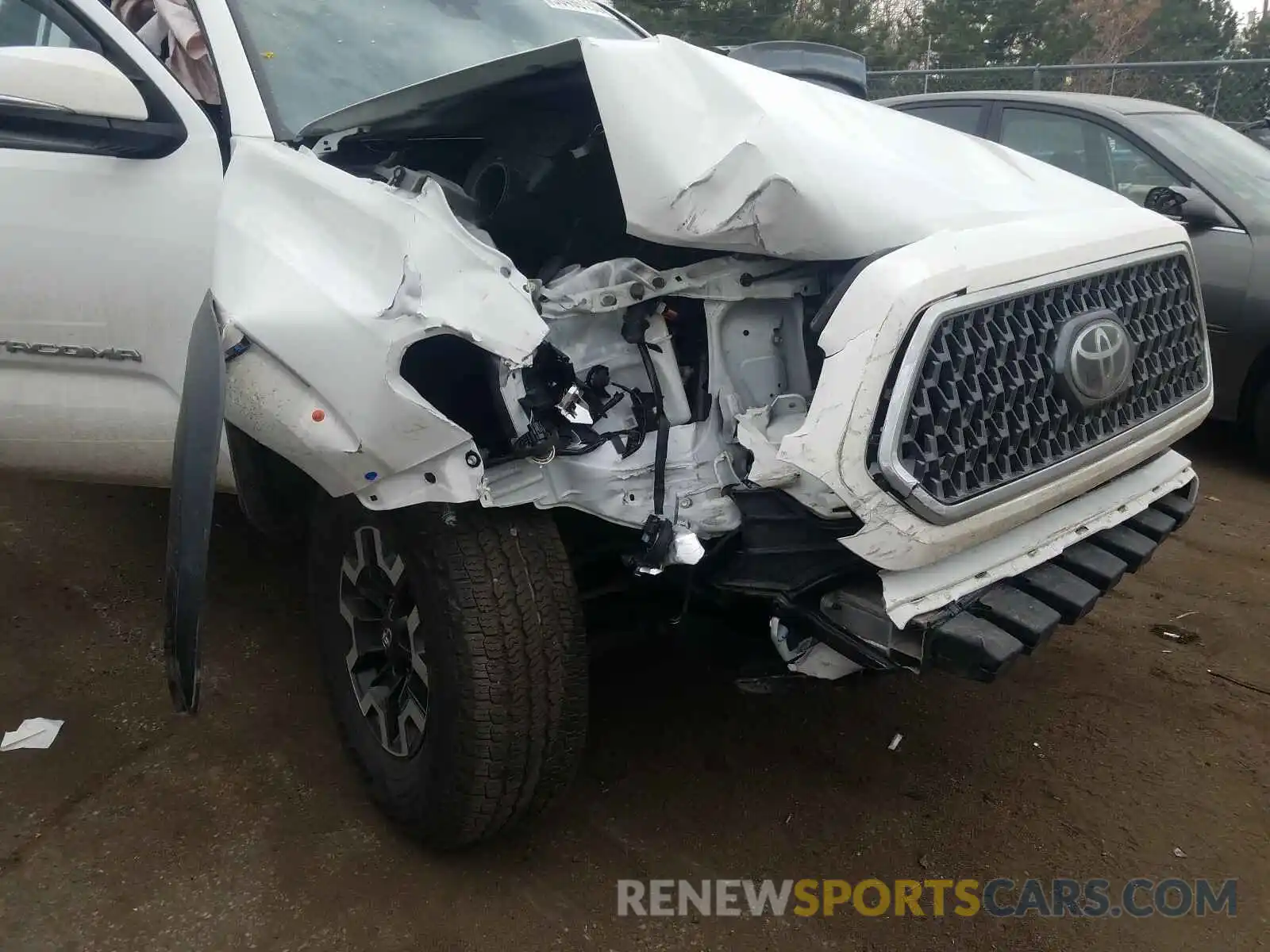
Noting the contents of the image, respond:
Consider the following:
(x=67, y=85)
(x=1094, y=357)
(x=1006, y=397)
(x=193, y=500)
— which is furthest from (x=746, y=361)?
(x=67, y=85)

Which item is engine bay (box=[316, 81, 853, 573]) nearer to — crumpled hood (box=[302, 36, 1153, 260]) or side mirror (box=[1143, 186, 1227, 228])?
crumpled hood (box=[302, 36, 1153, 260])

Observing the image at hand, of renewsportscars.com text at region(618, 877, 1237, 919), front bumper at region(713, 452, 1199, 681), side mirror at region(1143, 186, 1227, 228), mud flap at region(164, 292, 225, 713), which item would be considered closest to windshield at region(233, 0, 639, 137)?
mud flap at region(164, 292, 225, 713)

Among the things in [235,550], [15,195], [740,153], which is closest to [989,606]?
[740,153]

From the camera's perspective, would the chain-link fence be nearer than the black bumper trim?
No

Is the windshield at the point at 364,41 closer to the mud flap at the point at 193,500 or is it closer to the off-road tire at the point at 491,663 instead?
the mud flap at the point at 193,500

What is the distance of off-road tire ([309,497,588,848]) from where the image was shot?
1891 mm

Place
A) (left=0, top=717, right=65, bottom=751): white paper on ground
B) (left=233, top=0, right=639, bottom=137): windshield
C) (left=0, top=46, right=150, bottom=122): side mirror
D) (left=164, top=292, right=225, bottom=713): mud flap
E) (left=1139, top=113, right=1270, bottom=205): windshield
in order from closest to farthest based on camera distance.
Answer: (left=164, top=292, right=225, bottom=713): mud flap, (left=0, top=46, right=150, bottom=122): side mirror, (left=233, top=0, right=639, bottom=137): windshield, (left=0, top=717, right=65, bottom=751): white paper on ground, (left=1139, top=113, right=1270, bottom=205): windshield

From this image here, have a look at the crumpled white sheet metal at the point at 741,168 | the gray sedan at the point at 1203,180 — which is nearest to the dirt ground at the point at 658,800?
the crumpled white sheet metal at the point at 741,168

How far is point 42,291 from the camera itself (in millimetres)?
2512

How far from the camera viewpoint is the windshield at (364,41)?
2461mm

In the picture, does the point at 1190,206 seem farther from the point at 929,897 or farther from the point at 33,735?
the point at 33,735

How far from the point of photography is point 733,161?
1.78 meters

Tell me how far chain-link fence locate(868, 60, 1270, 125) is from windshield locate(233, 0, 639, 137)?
6.34 metres

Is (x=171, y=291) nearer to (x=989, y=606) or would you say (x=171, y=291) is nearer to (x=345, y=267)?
(x=345, y=267)
